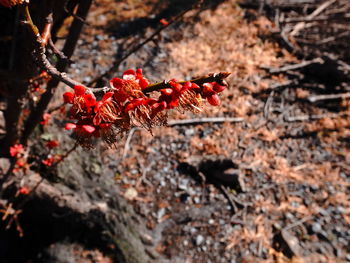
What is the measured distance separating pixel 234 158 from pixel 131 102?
414cm

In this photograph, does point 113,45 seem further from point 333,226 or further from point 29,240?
point 333,226

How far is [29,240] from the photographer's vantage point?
148 inches

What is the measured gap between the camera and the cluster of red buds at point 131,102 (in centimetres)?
126

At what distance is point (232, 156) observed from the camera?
526 cm

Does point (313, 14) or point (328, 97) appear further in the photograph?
point (313, 14)

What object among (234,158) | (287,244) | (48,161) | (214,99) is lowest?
(287,244)

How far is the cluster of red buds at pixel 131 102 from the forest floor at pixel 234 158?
3078 mm

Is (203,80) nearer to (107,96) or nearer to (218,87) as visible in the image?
(218,87)

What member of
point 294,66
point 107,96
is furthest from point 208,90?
point 294,66

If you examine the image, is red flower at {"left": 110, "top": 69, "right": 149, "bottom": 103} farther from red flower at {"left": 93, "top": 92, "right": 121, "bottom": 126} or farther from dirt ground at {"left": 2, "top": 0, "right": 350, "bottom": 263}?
dirt ground at {"left": 2, "top": 0, "right": 350, "bottom": 263}

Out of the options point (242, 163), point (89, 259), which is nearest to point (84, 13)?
point (89, 259)

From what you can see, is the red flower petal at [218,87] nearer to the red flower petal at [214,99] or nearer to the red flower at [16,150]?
the red flower petal at [214,99]

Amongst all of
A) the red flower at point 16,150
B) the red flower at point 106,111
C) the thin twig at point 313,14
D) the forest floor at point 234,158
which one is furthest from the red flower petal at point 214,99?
the thin twig at point 313,14

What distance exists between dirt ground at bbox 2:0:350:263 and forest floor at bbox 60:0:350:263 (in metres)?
0.02
